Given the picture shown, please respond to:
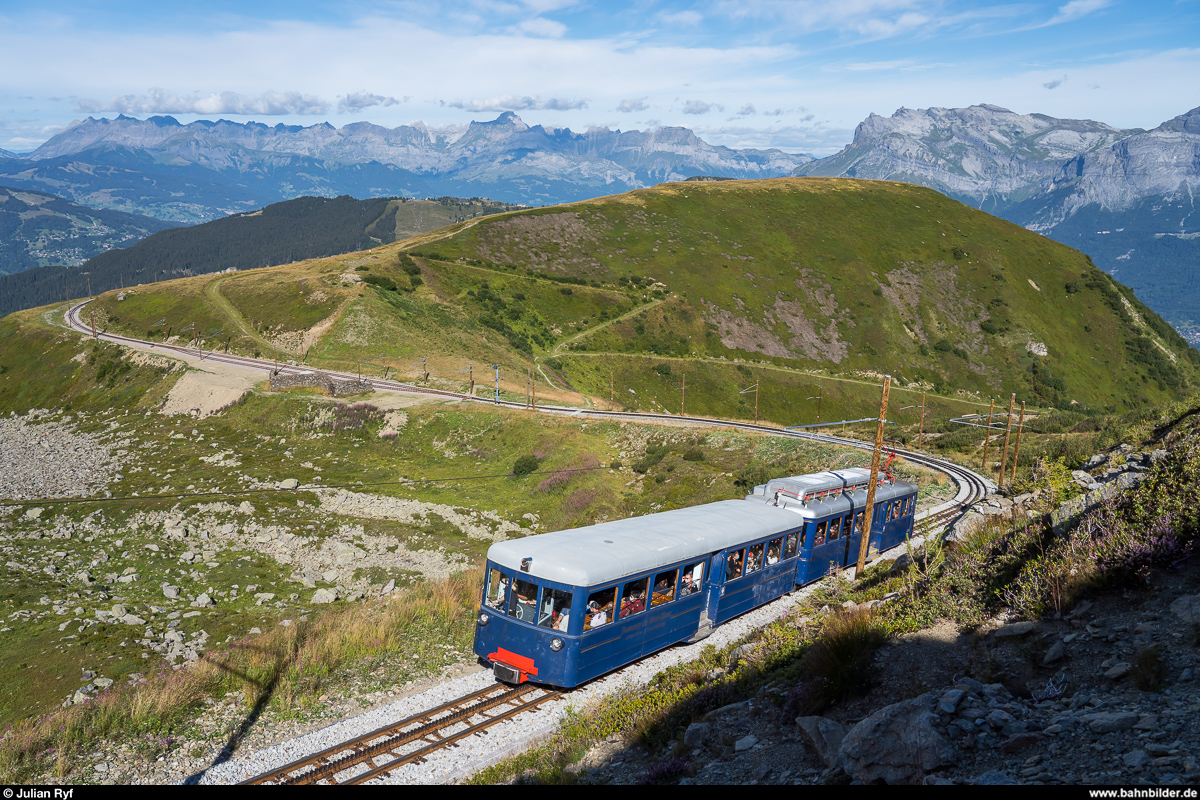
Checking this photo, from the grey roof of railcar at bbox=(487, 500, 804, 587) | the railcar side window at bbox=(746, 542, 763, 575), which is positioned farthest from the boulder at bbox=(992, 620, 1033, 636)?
the railcar side window at bbox=(746, 542, 763, 575)

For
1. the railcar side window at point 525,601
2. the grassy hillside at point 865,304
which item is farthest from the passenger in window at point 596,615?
the grassy hillside at point 865,304

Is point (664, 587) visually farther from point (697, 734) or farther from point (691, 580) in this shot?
point (697, 734)

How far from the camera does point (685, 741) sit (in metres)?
12.9

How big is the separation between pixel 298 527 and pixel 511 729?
28.2 metres

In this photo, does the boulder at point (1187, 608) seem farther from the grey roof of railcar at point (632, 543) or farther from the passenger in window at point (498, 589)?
the passenger in window at point (498, 589)

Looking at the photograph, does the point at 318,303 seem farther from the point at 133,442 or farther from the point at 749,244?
the point at 749,244

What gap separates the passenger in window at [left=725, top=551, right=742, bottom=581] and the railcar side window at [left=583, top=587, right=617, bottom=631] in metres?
5.16

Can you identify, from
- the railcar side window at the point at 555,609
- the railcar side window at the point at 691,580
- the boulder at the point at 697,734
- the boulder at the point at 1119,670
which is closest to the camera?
the boulder at the point at 1119,670

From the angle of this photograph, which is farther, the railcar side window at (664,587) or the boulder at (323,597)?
the boulder at (323,597)

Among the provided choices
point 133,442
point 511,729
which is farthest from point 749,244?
point 511,729

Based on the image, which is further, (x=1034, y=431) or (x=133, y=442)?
(x=1034, y=431)

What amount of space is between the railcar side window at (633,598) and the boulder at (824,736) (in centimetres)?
731

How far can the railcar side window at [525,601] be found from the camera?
56.1ft

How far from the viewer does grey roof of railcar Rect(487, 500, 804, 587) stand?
55.5 feet
